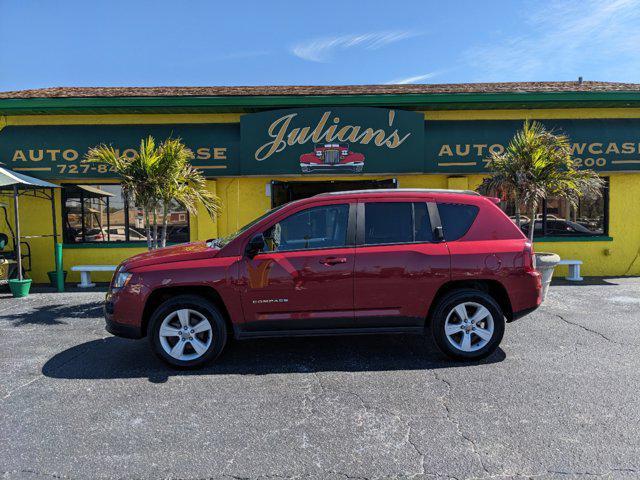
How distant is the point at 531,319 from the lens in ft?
21.8

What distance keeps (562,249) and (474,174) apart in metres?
2.85

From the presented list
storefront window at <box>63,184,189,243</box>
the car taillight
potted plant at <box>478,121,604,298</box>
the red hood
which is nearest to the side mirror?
the red hood

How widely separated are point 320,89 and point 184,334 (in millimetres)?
9026

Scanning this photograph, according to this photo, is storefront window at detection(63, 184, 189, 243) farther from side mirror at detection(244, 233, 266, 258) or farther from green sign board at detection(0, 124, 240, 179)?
side mirror at detection(244, 233, 266, 258)

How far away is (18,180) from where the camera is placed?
8.82 meters

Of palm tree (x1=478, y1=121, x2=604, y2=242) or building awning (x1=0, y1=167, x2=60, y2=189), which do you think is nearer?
palm tree (x1=478, y1=121, x2=604, y2=242)

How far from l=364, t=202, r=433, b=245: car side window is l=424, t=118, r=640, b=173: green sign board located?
5.69m

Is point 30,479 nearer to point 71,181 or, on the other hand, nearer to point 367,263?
point 367,263

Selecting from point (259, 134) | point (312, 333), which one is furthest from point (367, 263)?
point (259, 134)

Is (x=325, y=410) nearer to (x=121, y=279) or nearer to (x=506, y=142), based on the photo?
(x=121, y=279)

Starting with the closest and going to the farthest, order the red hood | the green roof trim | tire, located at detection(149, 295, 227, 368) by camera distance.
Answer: tire, located at detection(149, 295, 227, 368), the red hood, the green roof trim

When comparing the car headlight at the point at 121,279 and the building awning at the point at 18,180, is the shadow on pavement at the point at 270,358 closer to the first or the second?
the car headlight at the point at 121,279

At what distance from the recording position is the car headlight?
4695 millimetres

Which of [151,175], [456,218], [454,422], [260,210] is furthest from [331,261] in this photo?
[260,210]
